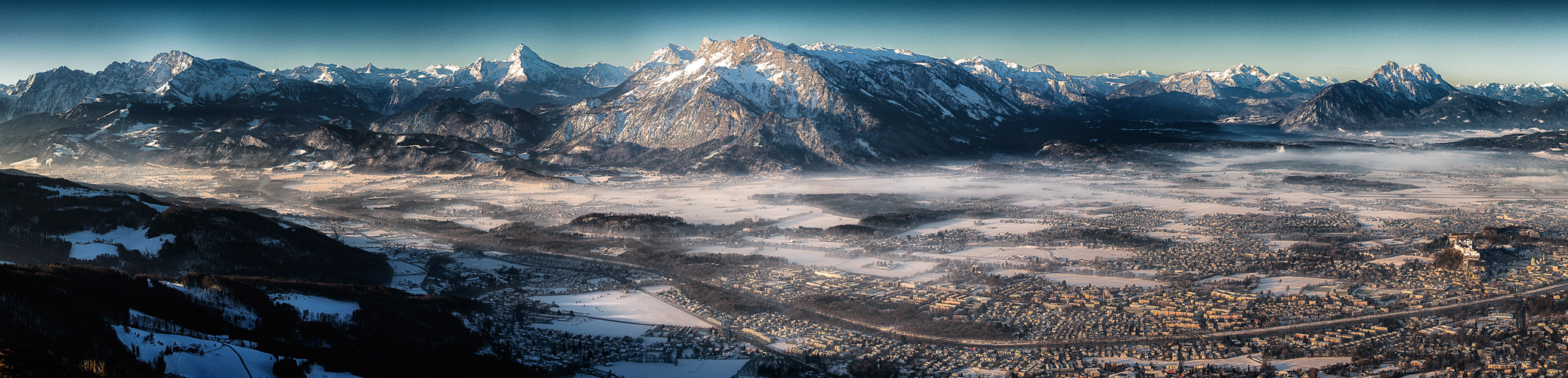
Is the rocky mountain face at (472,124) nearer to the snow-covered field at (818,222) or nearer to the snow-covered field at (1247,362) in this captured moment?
the snow-covered field at (818,222)

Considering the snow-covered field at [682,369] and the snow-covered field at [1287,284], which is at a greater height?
the snow-covered field at [1287,284]

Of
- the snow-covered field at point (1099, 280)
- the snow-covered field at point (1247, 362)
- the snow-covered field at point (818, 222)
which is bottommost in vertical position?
the snow-covered field at point (1247, 362)

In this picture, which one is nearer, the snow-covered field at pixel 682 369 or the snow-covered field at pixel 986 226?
the snow-covered field at pixel 682 369

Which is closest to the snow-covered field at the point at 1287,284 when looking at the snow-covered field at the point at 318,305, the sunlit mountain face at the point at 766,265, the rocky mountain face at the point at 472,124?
the sunlit mountain face at the point at 766,265

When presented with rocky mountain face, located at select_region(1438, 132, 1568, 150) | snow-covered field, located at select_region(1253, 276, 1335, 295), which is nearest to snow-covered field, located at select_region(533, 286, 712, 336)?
snow-covered field, located at select_region(1253, 276, 1335, 295)

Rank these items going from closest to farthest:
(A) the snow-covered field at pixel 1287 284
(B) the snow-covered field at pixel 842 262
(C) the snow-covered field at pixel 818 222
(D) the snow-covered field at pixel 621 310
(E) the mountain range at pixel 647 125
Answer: (D) the snow-covered field at pixel 621 310
(A) the snow-covered field at pixel 1287 284
(B) the snow-covered field at pixel 842 262
(C) the snow-covered field at pixel 818 222
(E) the mountain range at pixel 647 125

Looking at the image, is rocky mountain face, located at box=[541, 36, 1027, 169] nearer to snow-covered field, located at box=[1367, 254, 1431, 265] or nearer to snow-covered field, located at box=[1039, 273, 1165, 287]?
snow-covered field, located at box=[1039, 273, 1165, 287]

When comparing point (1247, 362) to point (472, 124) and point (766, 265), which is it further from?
point (472, 124)
